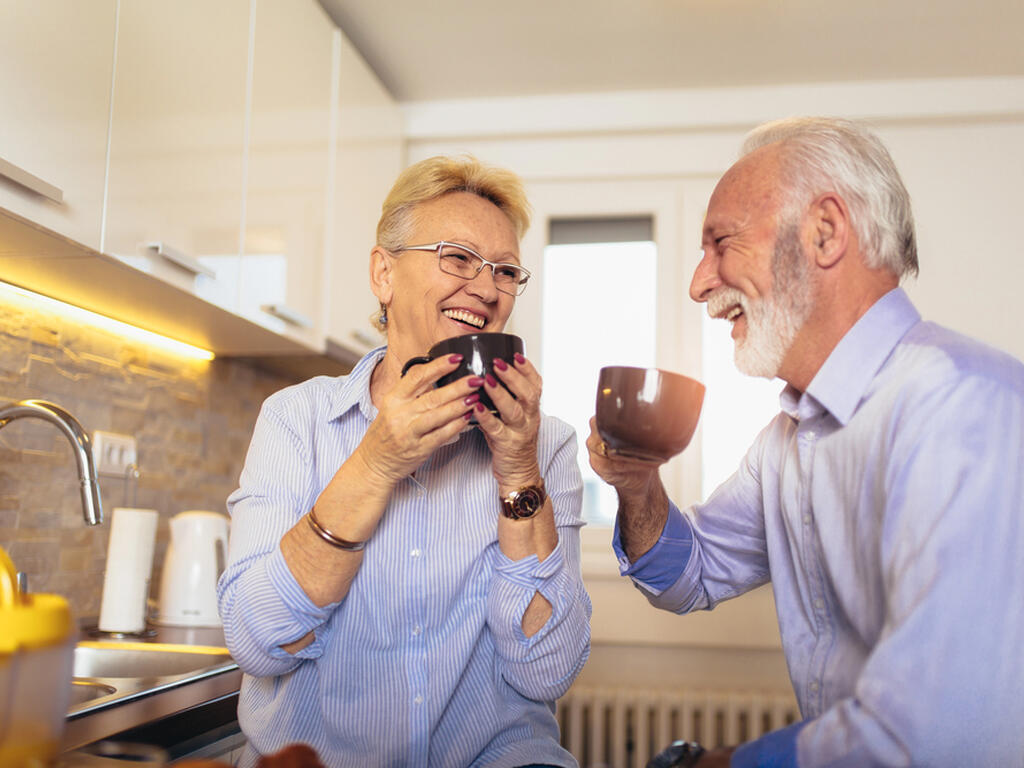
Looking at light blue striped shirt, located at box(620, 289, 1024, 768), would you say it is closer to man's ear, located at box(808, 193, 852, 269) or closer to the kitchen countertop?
man's ear, located at box(808, 193, 852, 269)

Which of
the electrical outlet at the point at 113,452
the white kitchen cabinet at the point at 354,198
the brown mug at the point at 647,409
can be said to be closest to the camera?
the brown mug at the point at 647,409

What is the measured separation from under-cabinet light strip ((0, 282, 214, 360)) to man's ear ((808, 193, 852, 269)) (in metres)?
1.48

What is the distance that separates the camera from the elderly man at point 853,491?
0.77 metres

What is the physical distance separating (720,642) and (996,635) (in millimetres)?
2358

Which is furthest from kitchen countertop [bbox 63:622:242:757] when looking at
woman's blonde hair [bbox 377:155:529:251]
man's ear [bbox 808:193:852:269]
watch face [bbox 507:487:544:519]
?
man's ear [bbox 808:193:852:269]

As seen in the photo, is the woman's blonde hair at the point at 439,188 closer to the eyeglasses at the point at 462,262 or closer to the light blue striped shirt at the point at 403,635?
the eyeglasses at the point at 462,262

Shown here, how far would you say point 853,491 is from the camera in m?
1.02

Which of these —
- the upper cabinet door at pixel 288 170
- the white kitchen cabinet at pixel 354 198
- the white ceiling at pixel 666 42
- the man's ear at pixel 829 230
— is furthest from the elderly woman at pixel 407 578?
the white ceiling at pixel 666 42

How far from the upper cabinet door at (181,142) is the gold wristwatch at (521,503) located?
0.81 meters

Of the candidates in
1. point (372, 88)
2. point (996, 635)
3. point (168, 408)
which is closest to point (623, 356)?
point (372, 88)

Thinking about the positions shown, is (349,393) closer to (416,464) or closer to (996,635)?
(416,464)

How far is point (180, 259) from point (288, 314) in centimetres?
51

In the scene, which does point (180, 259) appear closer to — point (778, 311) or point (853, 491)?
point (778, 311)

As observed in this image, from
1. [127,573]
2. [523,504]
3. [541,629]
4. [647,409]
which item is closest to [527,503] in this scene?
[523,504]
